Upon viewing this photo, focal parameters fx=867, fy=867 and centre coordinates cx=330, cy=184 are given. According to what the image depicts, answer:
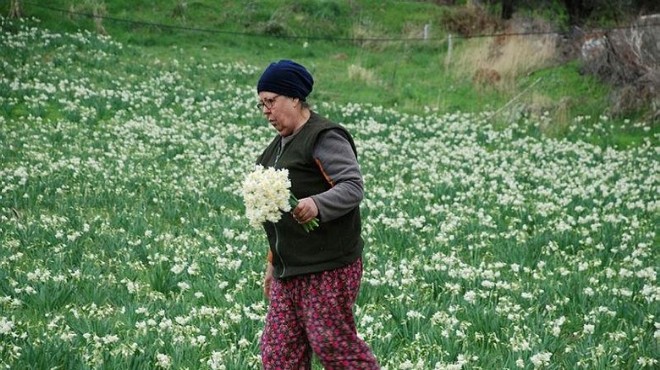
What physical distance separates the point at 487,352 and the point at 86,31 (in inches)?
707

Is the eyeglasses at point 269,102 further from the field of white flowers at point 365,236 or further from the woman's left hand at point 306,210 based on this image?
the field of white flowers at point 365,236

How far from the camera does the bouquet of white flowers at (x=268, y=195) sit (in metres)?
3.51

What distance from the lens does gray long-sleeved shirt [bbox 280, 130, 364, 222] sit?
3.62 m

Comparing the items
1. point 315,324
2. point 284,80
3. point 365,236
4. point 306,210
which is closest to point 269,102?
point 284,80

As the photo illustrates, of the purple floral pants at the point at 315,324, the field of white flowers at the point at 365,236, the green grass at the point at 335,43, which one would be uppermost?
the purple floral pants at the point at 315,324

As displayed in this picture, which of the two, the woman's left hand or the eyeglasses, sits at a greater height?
the eyeglasses

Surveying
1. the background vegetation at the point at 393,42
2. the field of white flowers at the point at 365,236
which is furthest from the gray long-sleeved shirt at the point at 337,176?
the background vegetation at the point at 393,42

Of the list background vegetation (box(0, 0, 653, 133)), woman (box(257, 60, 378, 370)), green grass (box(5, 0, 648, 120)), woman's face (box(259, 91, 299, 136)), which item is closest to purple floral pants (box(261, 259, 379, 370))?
woman (box(257, 60, 378, 370))

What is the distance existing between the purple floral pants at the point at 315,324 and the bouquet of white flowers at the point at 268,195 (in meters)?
0.37

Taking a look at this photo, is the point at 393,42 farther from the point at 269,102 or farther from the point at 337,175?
the point at 337,175

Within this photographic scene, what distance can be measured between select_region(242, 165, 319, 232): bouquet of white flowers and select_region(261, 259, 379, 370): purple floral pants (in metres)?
0.37

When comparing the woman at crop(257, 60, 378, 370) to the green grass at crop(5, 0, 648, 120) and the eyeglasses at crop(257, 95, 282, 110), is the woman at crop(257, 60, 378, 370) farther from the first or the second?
the green grass at crop(5, 0, 648, 120)

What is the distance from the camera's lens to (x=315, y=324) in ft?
12.6

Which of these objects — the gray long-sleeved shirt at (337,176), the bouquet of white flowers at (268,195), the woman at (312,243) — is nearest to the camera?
the bouquet of white flowers at (268,195)
